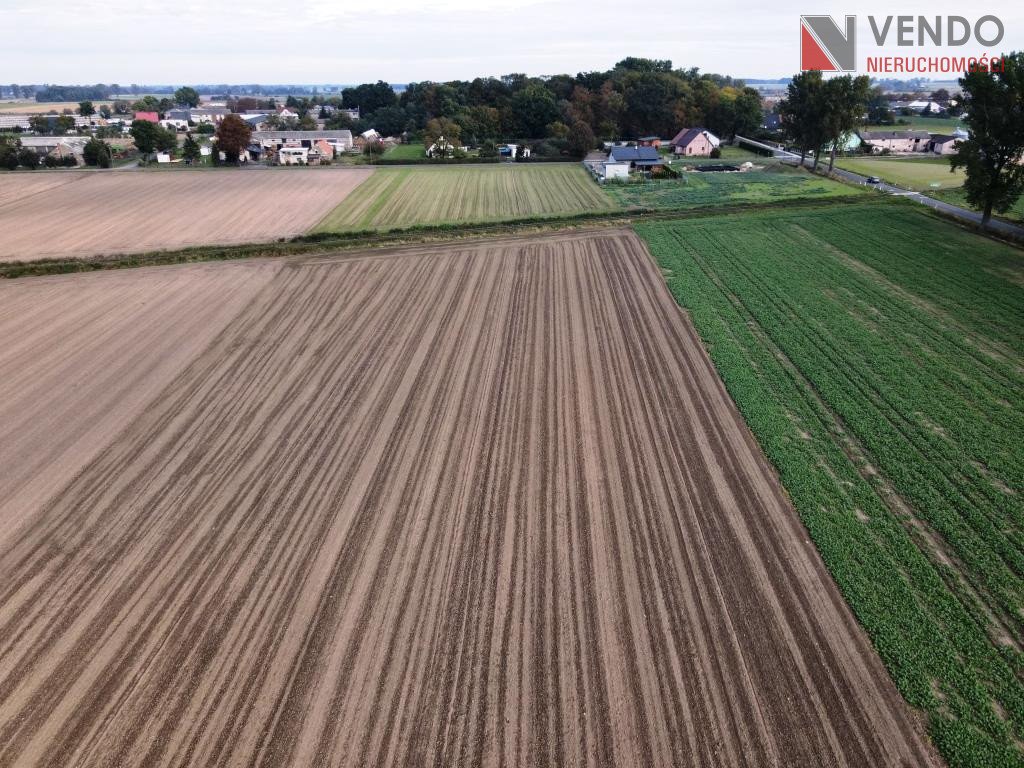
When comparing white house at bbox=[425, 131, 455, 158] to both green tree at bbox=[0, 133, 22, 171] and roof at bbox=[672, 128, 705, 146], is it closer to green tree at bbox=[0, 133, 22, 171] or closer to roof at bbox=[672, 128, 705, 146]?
roof at bbox=[672, 128, 705, 146]

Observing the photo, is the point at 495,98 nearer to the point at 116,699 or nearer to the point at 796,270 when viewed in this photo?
the point at 796,270

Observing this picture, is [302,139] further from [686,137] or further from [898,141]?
[898,141]

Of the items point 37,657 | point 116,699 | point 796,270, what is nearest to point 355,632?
point 116,699

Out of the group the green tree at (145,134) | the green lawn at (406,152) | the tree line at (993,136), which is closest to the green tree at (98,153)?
the green tree at (145,134)

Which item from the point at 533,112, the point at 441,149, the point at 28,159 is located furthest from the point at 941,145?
the point at 28,159

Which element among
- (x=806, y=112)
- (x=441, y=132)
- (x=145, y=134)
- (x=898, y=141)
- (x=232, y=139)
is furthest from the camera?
(x=441, y=132)

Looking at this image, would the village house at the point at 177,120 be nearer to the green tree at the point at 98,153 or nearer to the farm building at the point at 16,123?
the farm building at the point at 16,123
